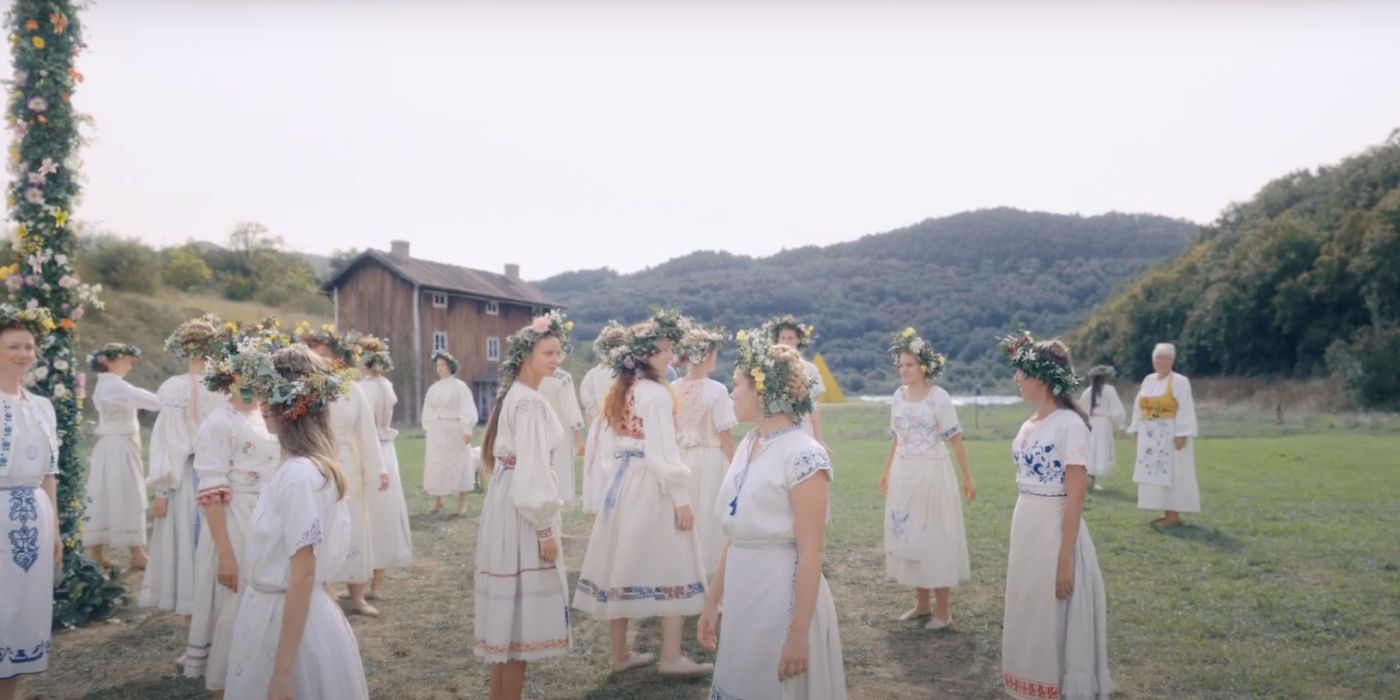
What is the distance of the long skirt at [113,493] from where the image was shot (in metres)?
9.62

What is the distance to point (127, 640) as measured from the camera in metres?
7.40

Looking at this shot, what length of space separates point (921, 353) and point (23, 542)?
21.7 feet

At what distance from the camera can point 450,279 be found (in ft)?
151

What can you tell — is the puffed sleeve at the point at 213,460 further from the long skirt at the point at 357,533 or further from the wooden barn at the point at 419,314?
the wooden barn at the point at 419,314

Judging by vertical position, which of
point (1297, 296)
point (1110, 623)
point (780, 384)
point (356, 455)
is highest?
point (1297, 296)

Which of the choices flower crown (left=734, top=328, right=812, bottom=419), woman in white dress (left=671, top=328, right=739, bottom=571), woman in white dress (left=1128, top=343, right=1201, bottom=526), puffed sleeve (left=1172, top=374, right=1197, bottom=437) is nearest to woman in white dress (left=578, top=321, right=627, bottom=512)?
woman in white dress (left=671, top=328, right=739, bottom=571)

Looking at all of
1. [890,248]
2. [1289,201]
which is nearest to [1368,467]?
[1289,201]

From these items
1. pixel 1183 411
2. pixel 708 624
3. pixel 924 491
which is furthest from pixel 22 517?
pixel 1183 411

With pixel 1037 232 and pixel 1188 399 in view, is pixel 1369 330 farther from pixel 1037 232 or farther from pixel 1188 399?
pixel 1037 232

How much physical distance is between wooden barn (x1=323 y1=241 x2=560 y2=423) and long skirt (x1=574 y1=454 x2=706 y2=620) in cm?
3740

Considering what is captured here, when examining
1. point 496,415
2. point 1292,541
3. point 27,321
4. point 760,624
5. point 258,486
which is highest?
point 27,321

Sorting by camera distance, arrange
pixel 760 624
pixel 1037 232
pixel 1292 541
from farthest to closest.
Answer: pixel 1037 232 < pixel 1292 541 < pixel 760 624

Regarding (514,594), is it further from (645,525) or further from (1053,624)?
(1053,624)

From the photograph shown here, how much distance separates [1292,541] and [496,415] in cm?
1041
